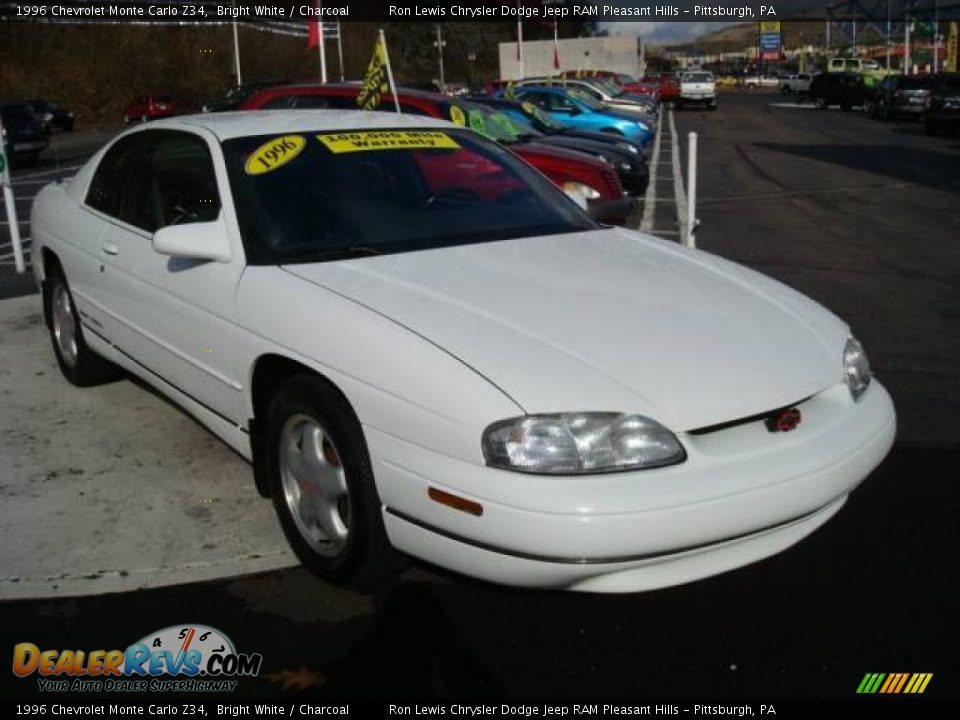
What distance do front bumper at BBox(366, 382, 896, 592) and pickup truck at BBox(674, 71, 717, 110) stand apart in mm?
44588

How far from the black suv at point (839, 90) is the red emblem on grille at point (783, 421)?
42705 millimetres

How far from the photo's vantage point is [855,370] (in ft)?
11.0

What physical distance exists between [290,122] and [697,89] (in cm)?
4348

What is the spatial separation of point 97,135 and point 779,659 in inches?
1592

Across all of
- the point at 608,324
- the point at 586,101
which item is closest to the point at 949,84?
the point at 586,101

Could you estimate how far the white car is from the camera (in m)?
2.66

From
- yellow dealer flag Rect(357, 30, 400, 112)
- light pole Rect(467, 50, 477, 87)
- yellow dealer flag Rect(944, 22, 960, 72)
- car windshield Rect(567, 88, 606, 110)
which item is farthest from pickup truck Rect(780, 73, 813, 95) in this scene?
yellow dealer flag Rect(357, 30, 400, 112)

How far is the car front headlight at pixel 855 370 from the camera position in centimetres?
325

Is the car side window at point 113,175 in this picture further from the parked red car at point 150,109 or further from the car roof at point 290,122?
the parked red car at point 150,109

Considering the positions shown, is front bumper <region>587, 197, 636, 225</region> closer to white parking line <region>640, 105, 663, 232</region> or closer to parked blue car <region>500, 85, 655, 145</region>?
white parking line <region>640, 105, 663, 232</region>

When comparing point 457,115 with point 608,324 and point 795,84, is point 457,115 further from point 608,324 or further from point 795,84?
point 795,84

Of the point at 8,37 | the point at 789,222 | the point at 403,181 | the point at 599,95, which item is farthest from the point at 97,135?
the point at 403,181

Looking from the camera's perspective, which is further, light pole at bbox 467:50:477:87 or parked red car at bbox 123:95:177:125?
light pole at bbox 467:50:477:87

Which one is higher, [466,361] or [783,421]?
[466,361]
